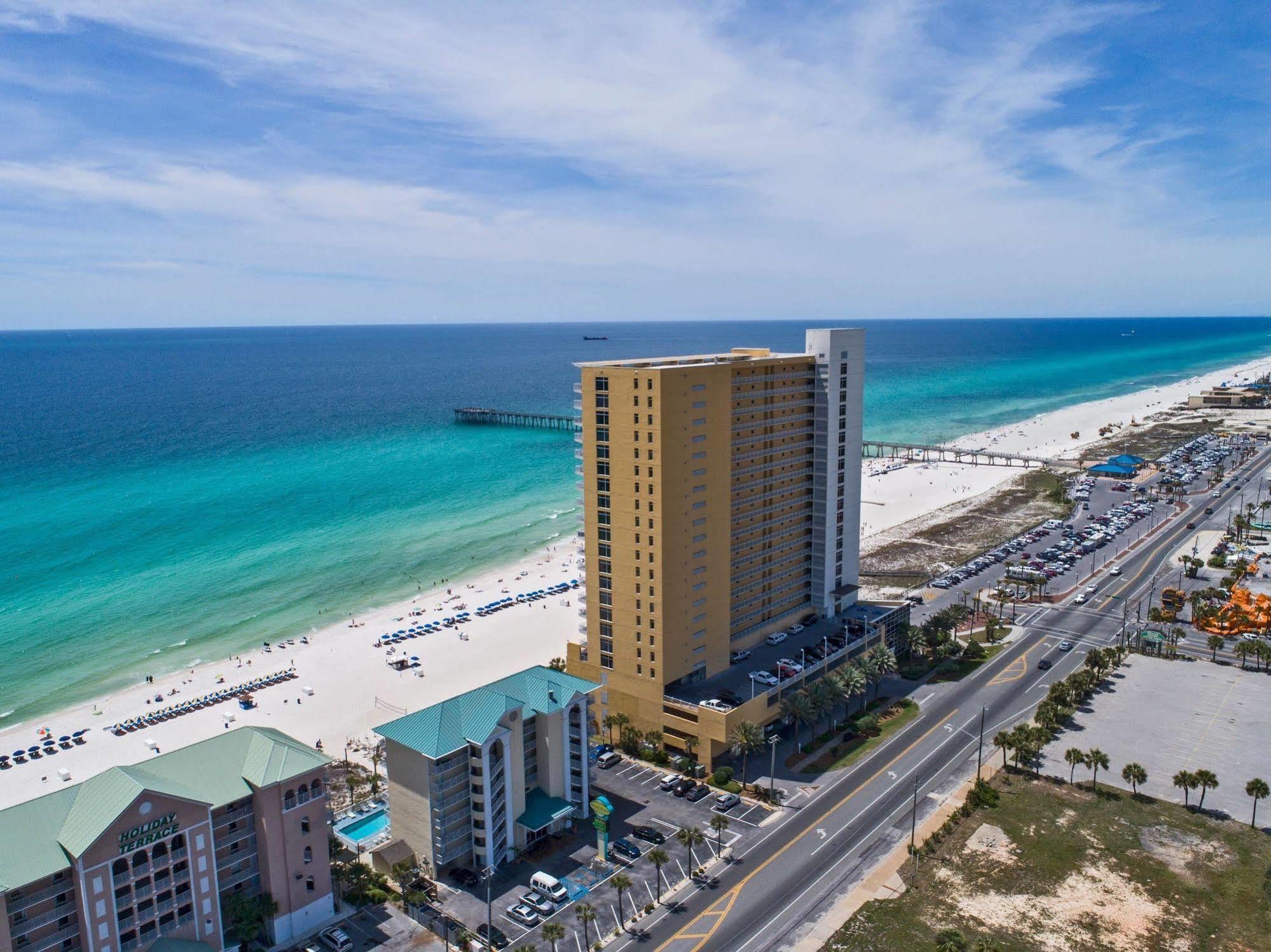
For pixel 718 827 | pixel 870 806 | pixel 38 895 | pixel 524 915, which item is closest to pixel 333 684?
pixel 524 915

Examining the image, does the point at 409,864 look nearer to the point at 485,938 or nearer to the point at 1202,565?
the point at 485,938

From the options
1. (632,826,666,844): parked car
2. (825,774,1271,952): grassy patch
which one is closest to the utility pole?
(825,774,1271,952): grassy patch

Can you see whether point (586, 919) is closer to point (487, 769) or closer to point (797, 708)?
point (487, 769)

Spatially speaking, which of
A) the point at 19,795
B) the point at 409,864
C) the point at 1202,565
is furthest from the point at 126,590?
the point at 1202,565

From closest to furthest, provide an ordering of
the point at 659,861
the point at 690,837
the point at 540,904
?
1. the point at 540,904
2. the point at 659,861
3. the point at 690,837

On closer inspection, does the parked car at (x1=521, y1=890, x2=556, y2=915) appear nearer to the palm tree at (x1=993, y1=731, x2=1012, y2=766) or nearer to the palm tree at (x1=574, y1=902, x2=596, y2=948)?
the palm tree at (x1=574, y1=902, x2=596, y2=948)

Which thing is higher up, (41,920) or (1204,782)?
(41,920)

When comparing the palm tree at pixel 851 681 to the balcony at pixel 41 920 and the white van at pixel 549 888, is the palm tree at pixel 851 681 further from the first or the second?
the balcony at pixel 41 920
